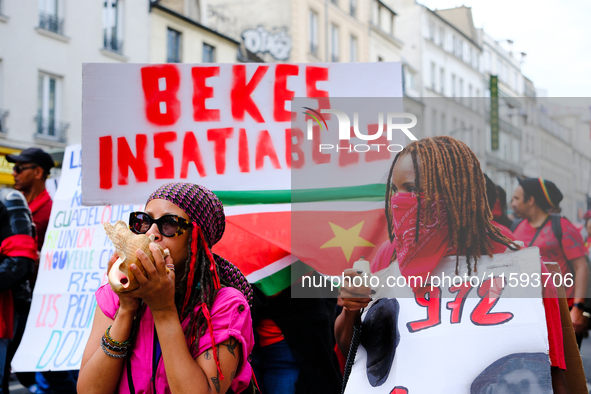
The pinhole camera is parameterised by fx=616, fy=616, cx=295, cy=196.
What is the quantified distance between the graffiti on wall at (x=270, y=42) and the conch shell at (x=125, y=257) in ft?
91.4

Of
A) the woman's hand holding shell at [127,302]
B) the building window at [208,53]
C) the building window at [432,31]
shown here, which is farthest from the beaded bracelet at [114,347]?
the building window at [432,31]

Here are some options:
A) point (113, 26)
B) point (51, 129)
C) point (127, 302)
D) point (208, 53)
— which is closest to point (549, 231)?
point (127, 302)

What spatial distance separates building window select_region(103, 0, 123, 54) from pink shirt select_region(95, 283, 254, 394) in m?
19.3

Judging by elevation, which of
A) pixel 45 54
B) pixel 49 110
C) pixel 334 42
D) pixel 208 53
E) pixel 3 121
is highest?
pixel 334 42

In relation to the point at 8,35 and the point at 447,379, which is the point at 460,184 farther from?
the point at 8,35

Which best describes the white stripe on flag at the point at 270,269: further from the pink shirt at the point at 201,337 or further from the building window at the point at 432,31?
the building window at the point at 432,31

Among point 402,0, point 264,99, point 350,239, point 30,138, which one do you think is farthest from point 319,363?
point 402,0

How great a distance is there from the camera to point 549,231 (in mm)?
2867

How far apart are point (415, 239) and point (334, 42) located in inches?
A: 1218

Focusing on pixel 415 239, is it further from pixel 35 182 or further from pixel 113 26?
pixel 113 26

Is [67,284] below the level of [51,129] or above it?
below

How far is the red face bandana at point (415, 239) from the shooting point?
7.39 feet

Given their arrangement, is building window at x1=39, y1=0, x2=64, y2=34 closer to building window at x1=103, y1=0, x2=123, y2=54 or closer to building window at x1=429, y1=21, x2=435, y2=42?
building window at x1=103, y1=0, x2=123, y2=54

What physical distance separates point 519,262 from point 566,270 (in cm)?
31
